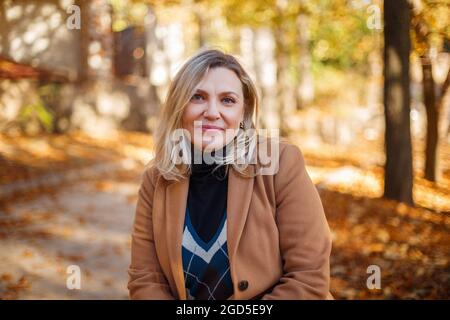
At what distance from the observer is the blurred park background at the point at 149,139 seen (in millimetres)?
5707

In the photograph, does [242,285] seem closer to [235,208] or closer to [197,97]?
[235,208]

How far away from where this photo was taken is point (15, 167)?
10141mm

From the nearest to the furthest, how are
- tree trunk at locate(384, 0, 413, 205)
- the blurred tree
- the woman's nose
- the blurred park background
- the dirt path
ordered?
the woman's nose, the dirt path, the blurred park background, tree trunk at locate(384, 0, 413, 205), the blurred tree

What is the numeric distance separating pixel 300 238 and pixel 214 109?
2.05 ft

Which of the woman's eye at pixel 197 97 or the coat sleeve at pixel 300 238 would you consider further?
the woman's eye at pixel 197 97

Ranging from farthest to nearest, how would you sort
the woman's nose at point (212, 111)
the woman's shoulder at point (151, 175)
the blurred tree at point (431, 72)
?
1. the blurred tree at point (431, 72)
2. the woman's shoulder at point (151, 175)
3. the woman's nose at point (212, 111)

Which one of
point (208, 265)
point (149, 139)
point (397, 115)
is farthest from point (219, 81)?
point (149, 139)

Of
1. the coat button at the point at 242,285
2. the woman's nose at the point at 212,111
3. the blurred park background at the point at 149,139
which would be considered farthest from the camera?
the blurred park background at the point at 149,139

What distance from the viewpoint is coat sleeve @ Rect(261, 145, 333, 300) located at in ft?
6.33

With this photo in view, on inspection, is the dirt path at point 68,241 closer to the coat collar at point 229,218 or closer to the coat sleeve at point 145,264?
the coat sleeve at point 145,264

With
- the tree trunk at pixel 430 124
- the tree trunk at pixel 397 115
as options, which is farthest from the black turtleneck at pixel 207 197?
the tree trunk at pixel 430 124

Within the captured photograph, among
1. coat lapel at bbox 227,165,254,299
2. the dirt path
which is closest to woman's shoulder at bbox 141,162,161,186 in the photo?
coat lapel at bbox 227,165,254,299

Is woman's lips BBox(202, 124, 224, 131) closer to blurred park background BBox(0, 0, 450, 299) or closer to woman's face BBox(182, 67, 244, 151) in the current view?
woman's face BBox(182, 67, 244, 151)
